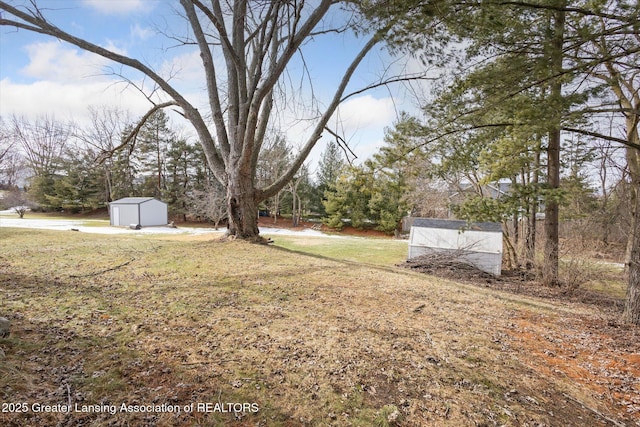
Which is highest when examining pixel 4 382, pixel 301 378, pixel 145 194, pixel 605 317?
pixel 145 194

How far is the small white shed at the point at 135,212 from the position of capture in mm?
22159

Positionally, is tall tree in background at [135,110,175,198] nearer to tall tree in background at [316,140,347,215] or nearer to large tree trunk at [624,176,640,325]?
tall tree in background at [316,140,347,215]

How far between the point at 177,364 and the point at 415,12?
4.01 metres

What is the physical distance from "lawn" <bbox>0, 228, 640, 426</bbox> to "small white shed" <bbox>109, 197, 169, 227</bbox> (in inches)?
807

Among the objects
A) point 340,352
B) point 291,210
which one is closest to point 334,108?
point 340,352

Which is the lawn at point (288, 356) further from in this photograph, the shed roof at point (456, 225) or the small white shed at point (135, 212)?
the small white shed at point (135, 212)

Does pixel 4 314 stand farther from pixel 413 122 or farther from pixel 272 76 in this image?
pixel 413 122

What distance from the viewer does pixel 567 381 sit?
2.21 metres

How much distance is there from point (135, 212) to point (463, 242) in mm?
22614

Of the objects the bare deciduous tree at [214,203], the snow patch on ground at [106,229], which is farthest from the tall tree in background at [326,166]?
the bare deciduous tree at [214,203]

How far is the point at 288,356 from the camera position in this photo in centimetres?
222

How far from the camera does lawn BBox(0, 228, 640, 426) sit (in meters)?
1.65

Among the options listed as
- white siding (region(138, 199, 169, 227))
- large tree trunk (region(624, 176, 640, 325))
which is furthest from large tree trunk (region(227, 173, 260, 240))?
white siding (region(138, 199, 169, 227))

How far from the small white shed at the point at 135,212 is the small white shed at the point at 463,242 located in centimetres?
2065
